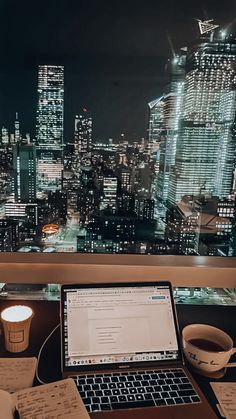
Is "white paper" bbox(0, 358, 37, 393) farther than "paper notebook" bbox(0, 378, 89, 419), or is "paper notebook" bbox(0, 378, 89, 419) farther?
"white paper" bbox(0, 358, 37, 393)

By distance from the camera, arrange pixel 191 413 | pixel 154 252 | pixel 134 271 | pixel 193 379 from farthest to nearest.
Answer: pixel 154 252, pixel 134 271, pixel 193 379, pixel 191 413

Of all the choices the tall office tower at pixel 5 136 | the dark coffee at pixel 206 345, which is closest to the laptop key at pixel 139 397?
the dark coffee at pixel 206 345

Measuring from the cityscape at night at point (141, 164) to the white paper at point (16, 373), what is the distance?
789mm

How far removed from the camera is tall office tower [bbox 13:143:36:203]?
175 cm

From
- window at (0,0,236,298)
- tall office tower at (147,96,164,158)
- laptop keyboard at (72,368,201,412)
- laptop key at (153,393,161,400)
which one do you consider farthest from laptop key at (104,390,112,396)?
tall office tower at (147,96,164,158)

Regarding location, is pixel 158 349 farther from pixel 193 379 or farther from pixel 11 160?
pixel 11 160

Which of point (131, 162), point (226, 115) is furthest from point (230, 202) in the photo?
point (131, 162)

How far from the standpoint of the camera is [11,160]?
1753mm

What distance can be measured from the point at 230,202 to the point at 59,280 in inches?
39.0

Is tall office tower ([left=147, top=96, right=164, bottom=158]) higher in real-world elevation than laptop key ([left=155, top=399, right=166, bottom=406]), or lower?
higher

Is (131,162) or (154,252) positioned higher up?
(131,162)

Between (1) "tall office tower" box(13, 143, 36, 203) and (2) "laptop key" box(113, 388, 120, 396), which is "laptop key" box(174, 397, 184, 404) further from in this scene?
(1) "tall office tower" box(13, 143, 36, 203)

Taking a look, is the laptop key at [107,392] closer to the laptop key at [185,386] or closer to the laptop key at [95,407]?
the laptop key at [95,407]

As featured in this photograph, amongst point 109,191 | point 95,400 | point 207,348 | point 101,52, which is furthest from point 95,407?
point 101,52
